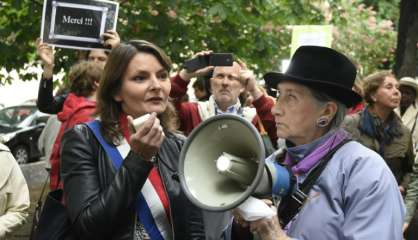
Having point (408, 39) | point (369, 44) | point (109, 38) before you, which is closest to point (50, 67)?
point (109, 38)

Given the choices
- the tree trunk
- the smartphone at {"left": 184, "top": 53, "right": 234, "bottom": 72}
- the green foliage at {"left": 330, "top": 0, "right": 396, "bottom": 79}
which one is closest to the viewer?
the smartphone at {"left": 184, "top": 53, "right": 234, "bottom": 72}

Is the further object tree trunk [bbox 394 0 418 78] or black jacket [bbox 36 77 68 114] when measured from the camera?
tree trunk [bbox 394 0 418 78]

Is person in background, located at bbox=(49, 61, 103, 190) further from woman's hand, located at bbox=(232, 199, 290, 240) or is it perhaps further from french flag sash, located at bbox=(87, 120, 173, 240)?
woman's hand, located at bbox=(232, 199, 290, 240)

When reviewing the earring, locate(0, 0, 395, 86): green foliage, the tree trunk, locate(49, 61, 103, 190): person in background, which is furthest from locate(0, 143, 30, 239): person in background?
the tree trunk

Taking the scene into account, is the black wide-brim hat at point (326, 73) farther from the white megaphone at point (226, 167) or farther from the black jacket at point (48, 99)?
the black jacket at point (48, 99)

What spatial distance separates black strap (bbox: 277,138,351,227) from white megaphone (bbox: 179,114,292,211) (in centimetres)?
6

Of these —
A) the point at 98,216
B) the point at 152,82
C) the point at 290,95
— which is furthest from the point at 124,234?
the point at 290,95

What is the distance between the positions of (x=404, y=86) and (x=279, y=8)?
208cm

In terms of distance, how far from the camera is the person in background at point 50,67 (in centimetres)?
536

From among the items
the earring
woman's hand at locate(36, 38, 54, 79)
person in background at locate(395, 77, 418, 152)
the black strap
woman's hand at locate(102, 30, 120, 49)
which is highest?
the earring

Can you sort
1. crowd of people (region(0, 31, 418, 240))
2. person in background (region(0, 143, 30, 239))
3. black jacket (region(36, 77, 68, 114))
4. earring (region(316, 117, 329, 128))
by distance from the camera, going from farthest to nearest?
black jacket (region(36, 77, 68, 114)) → person in background (region(0, 143, 30, 239)) → earring (region(316, 117, 329, 128)) → crowd of people (region(0, 31, 418, 240))

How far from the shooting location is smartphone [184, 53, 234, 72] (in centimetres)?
513

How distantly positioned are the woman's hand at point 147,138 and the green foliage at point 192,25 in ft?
16.6

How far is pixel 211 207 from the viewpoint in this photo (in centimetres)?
236
